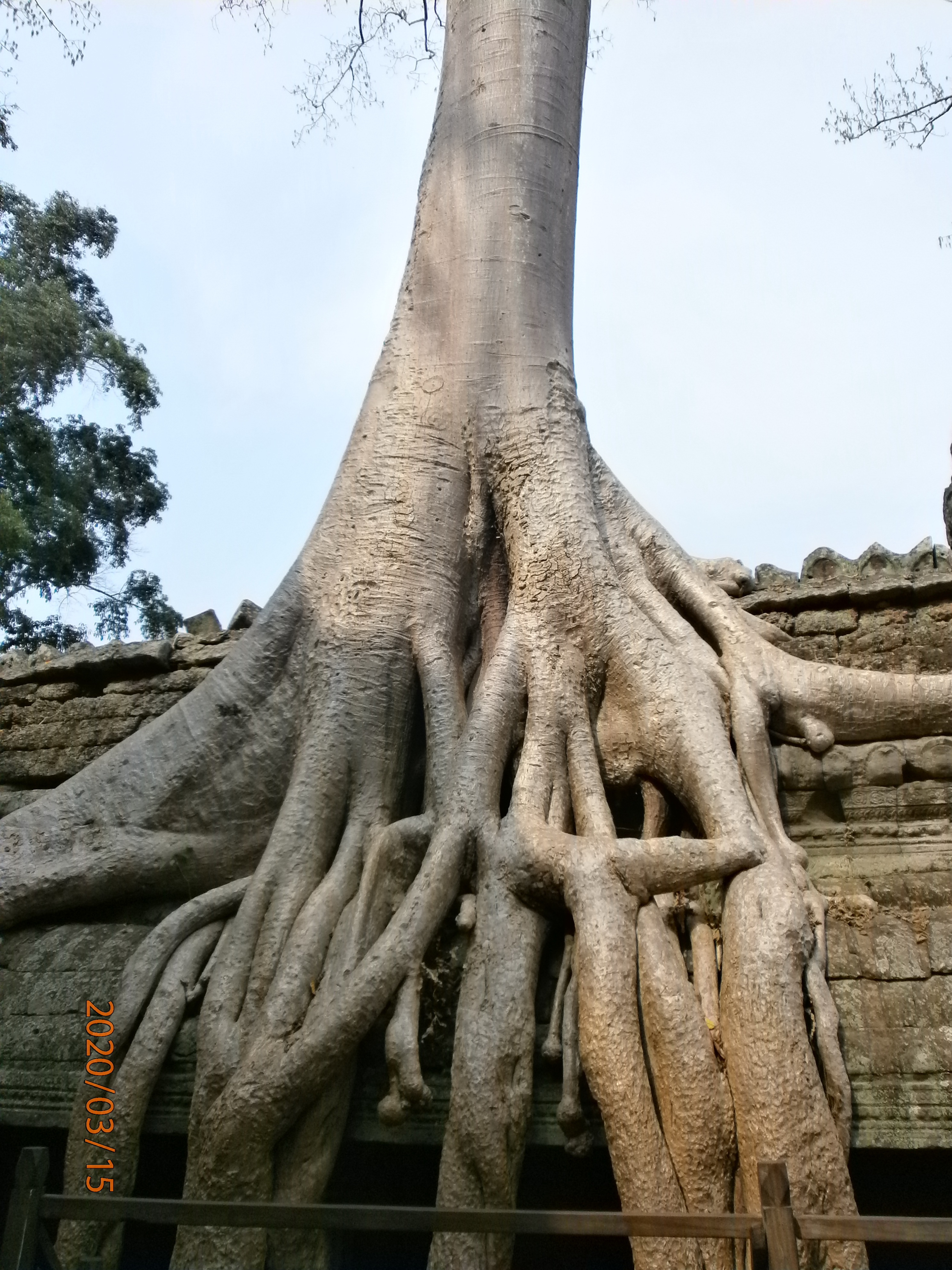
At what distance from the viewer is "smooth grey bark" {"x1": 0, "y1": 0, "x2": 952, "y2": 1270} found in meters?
2.02

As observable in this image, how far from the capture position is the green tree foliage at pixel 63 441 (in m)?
10.9

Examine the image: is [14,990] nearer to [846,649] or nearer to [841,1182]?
[841,1182]

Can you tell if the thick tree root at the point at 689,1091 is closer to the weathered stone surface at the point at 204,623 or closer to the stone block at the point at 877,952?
the stone block at the point at 877,952

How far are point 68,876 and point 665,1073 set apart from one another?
166cm

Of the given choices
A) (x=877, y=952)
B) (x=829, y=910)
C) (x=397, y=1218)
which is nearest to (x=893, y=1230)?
(x=397, y=1218)

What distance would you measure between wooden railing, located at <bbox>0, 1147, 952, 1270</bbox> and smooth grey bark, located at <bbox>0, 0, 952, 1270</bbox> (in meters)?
0.41

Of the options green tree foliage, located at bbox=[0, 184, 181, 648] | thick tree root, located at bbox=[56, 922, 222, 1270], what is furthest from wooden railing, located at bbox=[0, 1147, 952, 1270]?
green tree foliage, located at bbox=[0, 184, 181, 648]

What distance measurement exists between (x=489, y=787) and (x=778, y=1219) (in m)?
1.21

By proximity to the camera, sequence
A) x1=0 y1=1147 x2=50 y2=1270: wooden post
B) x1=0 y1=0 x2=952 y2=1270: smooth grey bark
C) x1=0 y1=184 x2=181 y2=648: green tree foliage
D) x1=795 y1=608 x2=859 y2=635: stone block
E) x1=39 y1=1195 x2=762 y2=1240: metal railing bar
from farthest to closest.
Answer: x1=0 y1=184 x2=181 y2=648: green tree foliage
x1=795 y1=608 x2=859 y2=635: stone block
x1=0 y1=0 x2=952 y2=1270: smooth grey bark
x1=0 y1=1147 x2=50 y2=1270: wooden post
x1=39 y1=1195 x2=762 y2=1240: metal railing bar

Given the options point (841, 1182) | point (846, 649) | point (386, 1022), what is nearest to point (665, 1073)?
point (841, 1182)

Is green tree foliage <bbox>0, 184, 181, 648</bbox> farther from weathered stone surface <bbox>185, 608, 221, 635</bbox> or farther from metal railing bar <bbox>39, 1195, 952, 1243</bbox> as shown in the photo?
metal railing bar <bbox>39, 1195, 952, 1243</bbox>

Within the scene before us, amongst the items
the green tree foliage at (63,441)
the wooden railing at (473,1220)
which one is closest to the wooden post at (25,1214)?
the wooden railing at (473,1220)
